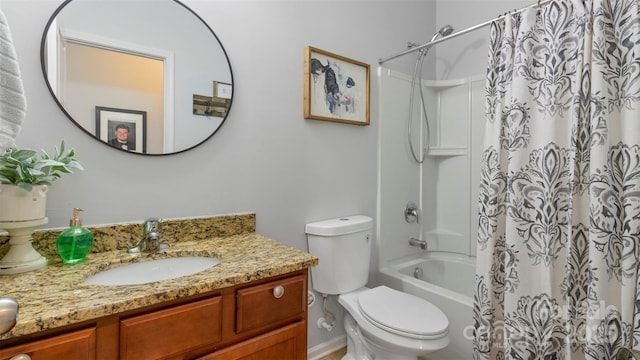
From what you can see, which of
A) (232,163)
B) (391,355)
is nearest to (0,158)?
(232,163)

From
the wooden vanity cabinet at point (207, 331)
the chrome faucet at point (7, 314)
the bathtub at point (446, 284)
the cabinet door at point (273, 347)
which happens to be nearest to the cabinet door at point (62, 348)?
the wooden vanity cabinet at point (207, 331)

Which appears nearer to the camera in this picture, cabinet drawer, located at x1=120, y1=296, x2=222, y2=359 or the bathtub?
cabinet drawer, located at x1=120, y1=296, x2=222, y2=359

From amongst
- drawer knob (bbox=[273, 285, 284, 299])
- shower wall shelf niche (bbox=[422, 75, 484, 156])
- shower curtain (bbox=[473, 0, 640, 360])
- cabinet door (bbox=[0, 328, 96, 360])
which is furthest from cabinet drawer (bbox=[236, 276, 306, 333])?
shower wall shelf niche (bbox=[422, 75, 484, 156])

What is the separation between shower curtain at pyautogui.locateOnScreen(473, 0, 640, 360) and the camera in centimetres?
105

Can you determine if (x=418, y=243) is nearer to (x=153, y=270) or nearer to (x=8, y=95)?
(x=153, y=270)

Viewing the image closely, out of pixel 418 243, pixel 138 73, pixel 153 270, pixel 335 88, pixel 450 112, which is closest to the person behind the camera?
pixel 153 270

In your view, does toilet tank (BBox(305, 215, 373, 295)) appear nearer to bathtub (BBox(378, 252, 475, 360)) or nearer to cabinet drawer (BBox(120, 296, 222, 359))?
bathtub (BBox(378, 252, 475, 360))

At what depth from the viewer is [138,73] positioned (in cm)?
122

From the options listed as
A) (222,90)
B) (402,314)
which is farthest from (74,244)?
(402,314)

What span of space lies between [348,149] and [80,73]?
1.32 m

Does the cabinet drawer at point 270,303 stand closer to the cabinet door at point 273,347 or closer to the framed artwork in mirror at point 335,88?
the cabinet door at point 273,347

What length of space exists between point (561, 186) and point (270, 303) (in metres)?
1.17

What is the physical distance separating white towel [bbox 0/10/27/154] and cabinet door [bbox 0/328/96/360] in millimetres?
464

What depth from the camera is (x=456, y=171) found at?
2.36 meters
